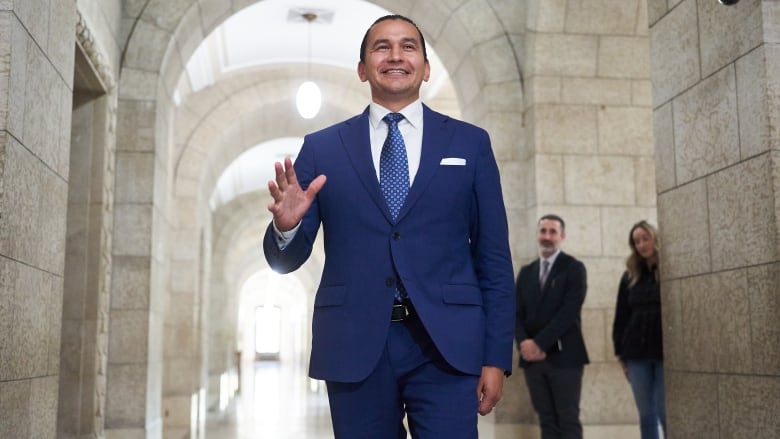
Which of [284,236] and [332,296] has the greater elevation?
[284,236]

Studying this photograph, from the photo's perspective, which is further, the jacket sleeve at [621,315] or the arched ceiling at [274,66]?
the arched ceiling at [274,66]

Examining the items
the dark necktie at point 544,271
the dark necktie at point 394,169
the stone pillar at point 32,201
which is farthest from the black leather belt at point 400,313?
the dark necktie at point 544,271

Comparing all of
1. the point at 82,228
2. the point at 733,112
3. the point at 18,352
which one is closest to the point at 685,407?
the point at 733,112

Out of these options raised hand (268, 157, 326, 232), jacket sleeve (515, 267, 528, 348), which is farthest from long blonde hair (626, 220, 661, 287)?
raised hand (268, 157, 326, 232)

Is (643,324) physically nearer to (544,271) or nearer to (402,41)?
(544,271)

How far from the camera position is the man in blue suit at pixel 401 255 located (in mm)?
2312

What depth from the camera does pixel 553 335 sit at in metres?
5.54

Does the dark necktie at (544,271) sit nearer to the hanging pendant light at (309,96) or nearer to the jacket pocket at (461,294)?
the jacket pocket at (461,294)

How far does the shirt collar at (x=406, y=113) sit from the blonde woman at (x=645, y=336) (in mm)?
3320

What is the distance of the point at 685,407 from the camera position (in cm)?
418

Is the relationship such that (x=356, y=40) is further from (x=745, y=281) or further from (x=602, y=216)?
(x=745, y=281)

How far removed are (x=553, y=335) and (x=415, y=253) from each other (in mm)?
3346

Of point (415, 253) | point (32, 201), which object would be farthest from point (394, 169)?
point (32, 201)

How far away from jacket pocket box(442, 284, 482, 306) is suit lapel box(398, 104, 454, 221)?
234mm
